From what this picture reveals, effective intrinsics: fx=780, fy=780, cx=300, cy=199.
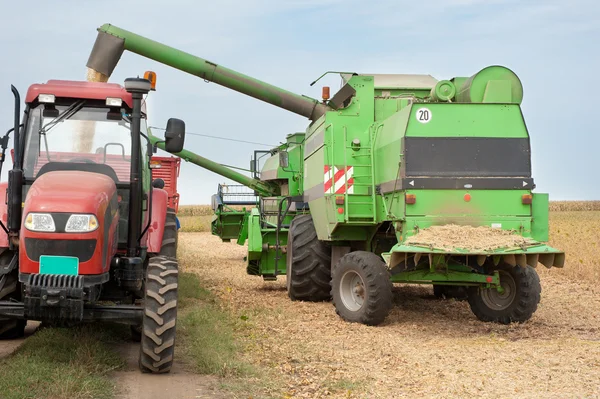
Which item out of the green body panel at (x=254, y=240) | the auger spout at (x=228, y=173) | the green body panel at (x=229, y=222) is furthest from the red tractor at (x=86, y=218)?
the green body panel at (x=229, y=222)

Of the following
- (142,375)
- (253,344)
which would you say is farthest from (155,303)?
(253,344)

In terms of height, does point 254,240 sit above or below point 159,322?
above

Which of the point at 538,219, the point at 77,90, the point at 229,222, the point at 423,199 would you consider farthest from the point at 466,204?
the point at 229,222

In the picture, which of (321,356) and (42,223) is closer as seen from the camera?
(42,223)

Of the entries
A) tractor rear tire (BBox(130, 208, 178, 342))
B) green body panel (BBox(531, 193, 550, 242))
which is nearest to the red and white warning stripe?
green body panel (BBox(531, 193, 550, 242))

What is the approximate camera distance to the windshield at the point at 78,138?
703 centimetres

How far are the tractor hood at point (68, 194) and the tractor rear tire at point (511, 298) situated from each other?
5.25m

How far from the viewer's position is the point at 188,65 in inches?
586

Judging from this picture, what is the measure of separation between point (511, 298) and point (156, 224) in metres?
4.50

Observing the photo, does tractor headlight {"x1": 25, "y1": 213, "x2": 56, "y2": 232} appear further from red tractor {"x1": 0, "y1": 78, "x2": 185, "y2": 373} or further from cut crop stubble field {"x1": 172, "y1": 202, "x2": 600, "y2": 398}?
cut crop stubble field {"x1": 172, "y1": 202, "x2": 600, "y2": 398}

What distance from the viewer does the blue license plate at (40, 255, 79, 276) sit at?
238 inches

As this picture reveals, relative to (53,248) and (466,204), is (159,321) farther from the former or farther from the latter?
(466,204)

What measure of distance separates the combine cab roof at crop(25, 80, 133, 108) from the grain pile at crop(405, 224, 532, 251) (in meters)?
3.56

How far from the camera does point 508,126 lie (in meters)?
9.36
